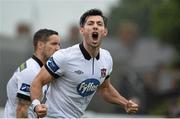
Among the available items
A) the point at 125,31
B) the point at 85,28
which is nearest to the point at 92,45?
the point at 85,28

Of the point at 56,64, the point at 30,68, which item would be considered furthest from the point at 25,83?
the point at 56,64

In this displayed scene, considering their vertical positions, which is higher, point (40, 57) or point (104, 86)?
point (40, 57)

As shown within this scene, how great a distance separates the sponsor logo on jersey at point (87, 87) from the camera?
9.69 m

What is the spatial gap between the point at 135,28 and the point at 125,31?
1581 millimetres

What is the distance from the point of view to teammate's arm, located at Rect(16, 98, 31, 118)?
34.4 ft

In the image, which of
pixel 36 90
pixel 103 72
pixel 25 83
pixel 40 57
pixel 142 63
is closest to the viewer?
pixel 36 90

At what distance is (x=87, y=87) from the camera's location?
972cm

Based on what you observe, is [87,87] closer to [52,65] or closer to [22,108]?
[52,65]

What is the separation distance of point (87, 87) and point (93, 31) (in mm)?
679

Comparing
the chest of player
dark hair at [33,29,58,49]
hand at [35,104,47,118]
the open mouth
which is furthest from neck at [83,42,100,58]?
dark hair at [33,29,58,49]

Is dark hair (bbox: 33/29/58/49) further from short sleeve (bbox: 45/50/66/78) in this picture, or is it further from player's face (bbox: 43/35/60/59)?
short sleeve (bbox: 45/50/66/78)

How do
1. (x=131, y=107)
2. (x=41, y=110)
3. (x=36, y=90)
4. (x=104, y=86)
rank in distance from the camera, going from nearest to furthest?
1. (x=41, y=110)
2. (x=36, y=90)
3. (x=131, y=107)
4. (x=104, y=86)

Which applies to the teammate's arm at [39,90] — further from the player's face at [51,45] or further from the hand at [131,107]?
the player's face at [51,45]

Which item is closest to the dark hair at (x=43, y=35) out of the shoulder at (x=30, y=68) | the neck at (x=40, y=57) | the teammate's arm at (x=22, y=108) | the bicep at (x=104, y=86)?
the neck at (x=40, y=57)
